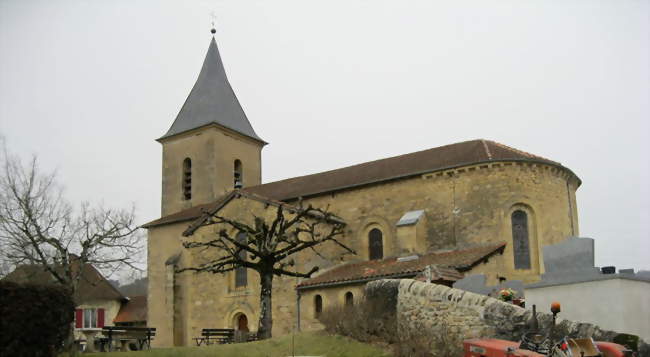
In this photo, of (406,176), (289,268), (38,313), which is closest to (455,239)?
(406,176)

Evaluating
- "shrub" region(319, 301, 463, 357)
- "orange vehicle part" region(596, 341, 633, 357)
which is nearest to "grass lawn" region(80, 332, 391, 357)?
"shrub" region(319, 301, 463, 357)

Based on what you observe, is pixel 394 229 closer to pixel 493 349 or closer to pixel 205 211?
pixel 205 211

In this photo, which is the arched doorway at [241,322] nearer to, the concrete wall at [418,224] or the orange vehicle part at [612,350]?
the concrete wall at [418,224]

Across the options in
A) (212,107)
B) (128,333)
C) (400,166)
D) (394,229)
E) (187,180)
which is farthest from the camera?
(212,107)

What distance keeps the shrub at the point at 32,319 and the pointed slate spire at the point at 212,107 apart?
2959 cm

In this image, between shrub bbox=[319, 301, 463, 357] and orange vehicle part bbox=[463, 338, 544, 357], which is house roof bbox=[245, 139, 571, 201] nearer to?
shrub bbox=[319, 301, 463, 357]

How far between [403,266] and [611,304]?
11134 millimetres

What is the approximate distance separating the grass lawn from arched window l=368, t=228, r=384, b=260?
501 inches

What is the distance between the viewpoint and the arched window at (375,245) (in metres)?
30.1

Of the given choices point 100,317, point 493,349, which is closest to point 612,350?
point 493,349

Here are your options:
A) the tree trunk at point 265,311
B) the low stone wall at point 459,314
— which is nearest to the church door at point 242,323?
the tree trunk at point 265,311

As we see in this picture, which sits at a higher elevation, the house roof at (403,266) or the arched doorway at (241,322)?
the house roof at (403,266)

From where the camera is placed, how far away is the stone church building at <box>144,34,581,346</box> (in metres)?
26.5

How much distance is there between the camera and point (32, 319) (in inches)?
428
